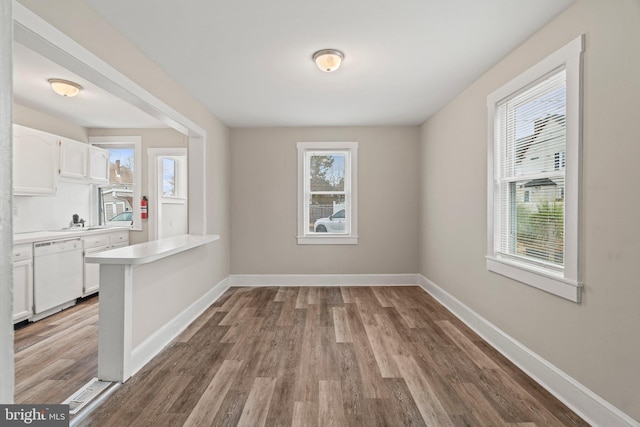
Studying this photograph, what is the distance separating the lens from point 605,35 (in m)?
1.86

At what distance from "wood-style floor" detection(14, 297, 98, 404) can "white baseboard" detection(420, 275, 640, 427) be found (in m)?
3.28

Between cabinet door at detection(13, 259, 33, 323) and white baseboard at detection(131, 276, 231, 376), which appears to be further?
cabinet door at detection(13, 259, 33, 323)

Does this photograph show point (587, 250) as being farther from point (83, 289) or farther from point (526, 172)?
point (83, 289)

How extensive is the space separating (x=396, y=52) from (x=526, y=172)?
57.3 inches

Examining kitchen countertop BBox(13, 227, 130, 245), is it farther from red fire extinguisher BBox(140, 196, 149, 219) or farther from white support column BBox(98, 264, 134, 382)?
white support column BBox(98, 264, 134, 382)

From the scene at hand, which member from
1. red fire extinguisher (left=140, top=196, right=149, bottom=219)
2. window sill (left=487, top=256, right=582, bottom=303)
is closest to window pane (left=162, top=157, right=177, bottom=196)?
red fire extinguisher (left=140, top=196, right=149, bottom=219)

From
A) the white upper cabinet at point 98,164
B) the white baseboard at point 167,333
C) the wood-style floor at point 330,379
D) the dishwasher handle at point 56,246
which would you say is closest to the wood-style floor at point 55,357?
the white baseboard at point 167,333

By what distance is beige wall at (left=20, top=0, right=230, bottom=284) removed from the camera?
1937 millimetres

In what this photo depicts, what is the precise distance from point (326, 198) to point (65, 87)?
11.5 feet

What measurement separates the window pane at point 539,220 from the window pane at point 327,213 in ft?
9.03

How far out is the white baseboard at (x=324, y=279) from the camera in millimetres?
5137

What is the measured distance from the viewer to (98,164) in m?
5.09

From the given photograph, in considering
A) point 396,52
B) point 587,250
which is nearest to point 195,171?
point 396,52

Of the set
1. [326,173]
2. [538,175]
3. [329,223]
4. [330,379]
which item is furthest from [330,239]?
[538,175]
